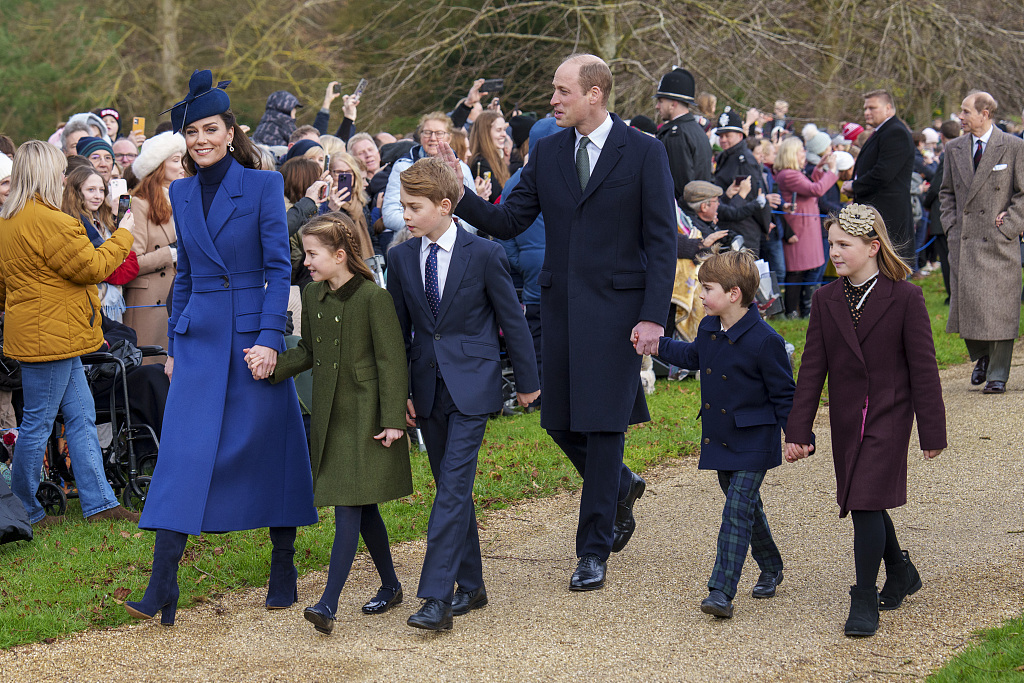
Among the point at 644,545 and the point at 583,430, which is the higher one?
the point at 583,430

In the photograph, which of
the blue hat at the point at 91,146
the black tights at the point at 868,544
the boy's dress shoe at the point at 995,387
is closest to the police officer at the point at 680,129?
the boy's dress shoe at the point at 995,387

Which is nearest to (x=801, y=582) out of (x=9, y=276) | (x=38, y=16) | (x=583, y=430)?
(x=583, y=430)

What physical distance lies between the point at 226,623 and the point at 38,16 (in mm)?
22594

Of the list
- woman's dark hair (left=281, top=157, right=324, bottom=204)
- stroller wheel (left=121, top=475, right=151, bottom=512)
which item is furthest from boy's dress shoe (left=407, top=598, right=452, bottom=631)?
woman's dark hair (left=281, top=157, right=324, bottom=204)

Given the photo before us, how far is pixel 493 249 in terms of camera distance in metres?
4.64

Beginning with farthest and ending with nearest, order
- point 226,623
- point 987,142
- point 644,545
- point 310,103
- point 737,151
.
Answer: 1. point 310,103
2. point 737,151
3. point 987,142
4. point 644,545
5. point 226,623

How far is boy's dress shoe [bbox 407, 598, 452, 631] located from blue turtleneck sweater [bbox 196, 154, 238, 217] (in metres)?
1.89

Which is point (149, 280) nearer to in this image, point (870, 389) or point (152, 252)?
point (152, 252)

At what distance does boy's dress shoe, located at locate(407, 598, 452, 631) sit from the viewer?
437cm

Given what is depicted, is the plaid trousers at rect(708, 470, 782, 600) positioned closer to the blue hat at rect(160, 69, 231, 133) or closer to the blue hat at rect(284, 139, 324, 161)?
the blue hat at rect(160, 69, 231, 133)

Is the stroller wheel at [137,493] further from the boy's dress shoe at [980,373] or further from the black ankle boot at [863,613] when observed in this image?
the boy's dress shoe at [980,373]

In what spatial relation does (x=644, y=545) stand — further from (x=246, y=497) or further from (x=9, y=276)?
(x=9, y=276)

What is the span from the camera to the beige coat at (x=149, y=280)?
754 cm

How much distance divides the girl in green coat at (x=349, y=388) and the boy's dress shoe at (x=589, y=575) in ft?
2.85
